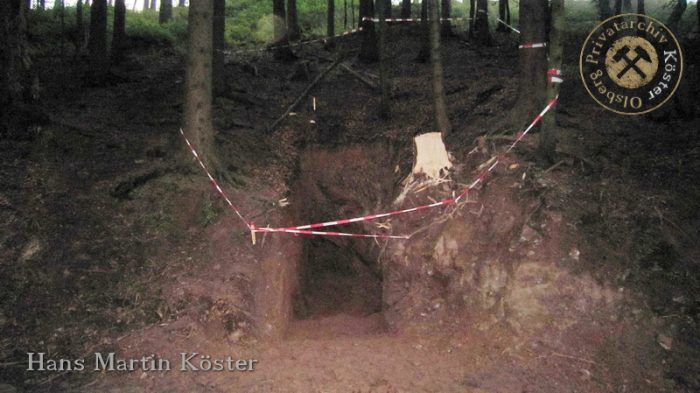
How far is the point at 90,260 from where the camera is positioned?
25.3ft

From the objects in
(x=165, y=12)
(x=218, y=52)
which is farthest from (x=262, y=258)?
(x=165, y=12)

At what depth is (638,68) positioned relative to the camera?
8.87 metres

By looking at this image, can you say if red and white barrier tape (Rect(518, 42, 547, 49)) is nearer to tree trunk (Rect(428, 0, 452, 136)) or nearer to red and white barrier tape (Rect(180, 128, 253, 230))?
tree trunk (Rect(428, 0, 452, 136))

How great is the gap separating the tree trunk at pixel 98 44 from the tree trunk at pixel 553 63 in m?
12.3

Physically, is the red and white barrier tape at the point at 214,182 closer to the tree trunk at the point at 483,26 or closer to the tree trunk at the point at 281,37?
the tree trunk at the point at 281,37

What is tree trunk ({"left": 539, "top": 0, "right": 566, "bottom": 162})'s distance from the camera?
7.68 m

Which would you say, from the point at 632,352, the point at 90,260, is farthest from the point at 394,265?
the point at 90,260

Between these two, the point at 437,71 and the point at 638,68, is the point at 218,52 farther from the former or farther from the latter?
the point at 638,68

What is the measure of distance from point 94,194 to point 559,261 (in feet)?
25.6

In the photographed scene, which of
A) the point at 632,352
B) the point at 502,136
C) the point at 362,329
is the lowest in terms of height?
the point at 362,329

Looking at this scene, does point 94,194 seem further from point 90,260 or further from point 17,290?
point 17,290

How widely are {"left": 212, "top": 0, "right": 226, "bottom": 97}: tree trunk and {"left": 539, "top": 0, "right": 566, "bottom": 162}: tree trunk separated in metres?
9.08

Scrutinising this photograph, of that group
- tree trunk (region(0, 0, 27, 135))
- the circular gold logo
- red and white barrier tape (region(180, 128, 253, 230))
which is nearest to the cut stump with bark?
the circular gold logo

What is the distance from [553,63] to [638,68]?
2221 mm
